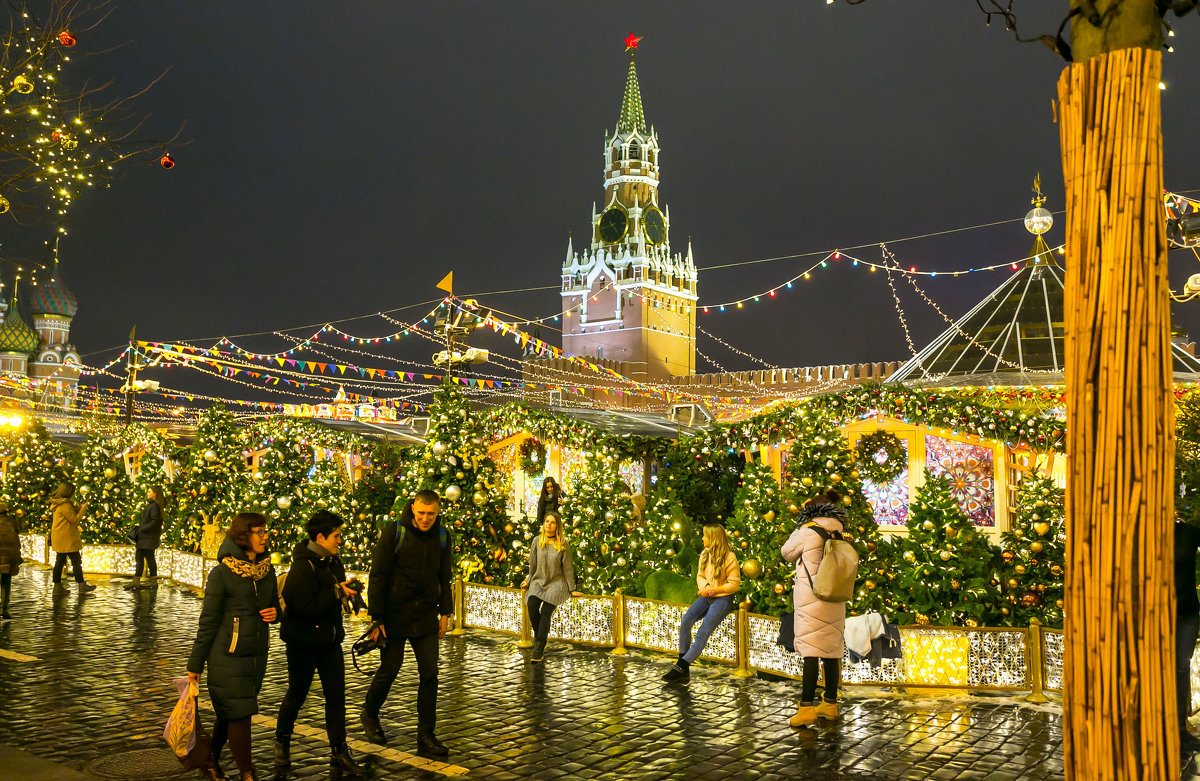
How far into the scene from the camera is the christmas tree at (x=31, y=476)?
52.7 ft

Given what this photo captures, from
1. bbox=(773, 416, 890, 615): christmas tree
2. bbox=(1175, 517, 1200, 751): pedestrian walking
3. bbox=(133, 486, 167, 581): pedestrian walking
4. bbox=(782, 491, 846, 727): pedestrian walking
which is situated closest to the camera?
bbox=(1175, 517, 1200, 751): pedestrian walking

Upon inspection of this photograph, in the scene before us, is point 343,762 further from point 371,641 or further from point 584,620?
point 584,620

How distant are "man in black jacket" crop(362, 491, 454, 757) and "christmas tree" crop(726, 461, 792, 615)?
10.8 ft

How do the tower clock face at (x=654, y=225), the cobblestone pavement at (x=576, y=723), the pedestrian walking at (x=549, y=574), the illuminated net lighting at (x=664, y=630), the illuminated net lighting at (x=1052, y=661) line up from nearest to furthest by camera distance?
the cobblestone pavement at (x=576, y=723) → the illuminated net lighting at (x=1052, y=661) → the illuminated net lighting at (x=664, y=630) → the pedestrian walking at (x=549, y=574) → the tower clock face at (x=654, y=225)

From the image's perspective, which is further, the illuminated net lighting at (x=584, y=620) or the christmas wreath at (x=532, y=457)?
the christmas wreath at (x=532, y=457)

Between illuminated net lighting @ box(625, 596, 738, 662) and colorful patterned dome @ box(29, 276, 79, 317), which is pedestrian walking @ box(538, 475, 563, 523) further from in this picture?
colorful patterned dome @ box(29, 276, 79, 317)

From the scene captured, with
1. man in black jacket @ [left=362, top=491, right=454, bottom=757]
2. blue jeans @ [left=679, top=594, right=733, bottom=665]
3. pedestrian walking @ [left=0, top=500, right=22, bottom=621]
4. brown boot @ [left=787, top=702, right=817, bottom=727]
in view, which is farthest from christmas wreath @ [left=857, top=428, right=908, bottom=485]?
pedestrian walking @ [left=0, top=500, right=22, bottom=621]

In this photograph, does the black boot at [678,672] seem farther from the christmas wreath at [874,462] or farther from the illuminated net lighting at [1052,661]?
the christmas wreath at [874,462]

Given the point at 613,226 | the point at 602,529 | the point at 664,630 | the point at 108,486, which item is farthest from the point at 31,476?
the point at 613,226

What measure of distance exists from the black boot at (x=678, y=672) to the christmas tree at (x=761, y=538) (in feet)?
2.99

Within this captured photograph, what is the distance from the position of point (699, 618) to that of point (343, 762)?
330 cm

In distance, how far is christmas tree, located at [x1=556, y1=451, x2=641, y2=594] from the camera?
31.0 ft

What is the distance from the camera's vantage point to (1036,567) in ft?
24.3

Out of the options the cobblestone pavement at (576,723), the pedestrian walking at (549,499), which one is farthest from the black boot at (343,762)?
the pedestrian walking at (549,499)
